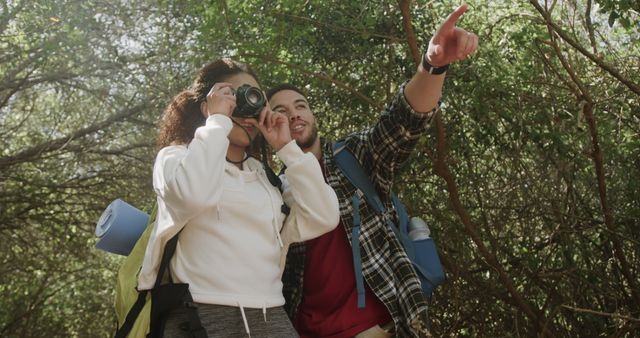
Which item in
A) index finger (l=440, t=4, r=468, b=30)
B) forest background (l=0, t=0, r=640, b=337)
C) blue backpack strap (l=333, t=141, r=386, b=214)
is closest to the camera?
index finger (l=440, t=4, r=468, b=30)

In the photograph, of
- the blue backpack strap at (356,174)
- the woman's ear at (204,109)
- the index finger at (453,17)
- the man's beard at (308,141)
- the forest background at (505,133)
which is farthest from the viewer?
the forest background at (505,133)

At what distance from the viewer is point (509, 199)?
14.1 feet

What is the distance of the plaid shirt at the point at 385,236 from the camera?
2.62 metres

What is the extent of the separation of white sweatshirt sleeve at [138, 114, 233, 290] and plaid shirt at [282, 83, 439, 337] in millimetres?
595

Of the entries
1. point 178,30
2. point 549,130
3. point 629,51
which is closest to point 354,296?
point 549,130

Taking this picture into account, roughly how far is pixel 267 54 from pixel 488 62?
1.18 metres

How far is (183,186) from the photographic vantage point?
2.18 metres

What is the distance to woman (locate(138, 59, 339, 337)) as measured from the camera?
87.4 inches

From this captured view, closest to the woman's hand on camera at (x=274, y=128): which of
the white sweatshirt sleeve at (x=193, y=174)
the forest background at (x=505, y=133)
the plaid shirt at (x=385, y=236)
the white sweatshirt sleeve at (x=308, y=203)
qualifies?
the white sweatshirt sleeve at (x=308, y=203)

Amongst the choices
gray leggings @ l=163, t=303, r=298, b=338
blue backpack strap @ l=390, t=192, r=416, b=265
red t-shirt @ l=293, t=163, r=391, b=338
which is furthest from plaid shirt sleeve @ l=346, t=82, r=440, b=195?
gray leggings @ l=163, t=303, r=298, b=338

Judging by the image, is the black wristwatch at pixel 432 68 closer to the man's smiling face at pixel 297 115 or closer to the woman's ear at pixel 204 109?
the man's smiling face at pixel 297 115

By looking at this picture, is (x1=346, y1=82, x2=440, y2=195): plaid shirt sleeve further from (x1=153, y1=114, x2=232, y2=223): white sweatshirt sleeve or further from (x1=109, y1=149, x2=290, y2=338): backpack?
(x1=109, y1=149, x2=290, y2=338): backpack

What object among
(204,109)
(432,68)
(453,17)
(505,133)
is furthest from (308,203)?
(505,133)

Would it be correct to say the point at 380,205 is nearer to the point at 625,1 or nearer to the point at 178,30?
the point at 625,1
